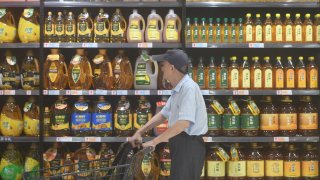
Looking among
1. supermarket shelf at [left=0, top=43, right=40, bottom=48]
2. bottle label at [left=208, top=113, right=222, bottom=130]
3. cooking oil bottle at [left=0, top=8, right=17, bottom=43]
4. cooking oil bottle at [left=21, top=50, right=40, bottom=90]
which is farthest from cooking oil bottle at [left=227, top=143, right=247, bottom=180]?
cooking oil bottle at [left=0, top=8, right=17, bottom=43]

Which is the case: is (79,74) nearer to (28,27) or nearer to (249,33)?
(28,27)

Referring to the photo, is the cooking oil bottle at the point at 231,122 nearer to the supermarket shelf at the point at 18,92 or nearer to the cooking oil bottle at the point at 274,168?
the cooking oil bottle at the point at 274,168

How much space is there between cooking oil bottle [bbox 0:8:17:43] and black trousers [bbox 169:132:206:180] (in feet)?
7.72

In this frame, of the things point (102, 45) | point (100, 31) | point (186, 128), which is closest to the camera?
point (186, 128)

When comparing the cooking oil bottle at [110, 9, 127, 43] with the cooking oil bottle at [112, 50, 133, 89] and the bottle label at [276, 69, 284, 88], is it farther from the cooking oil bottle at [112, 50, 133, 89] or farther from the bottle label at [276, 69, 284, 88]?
the bottle label at [276, 69, 284, 88]

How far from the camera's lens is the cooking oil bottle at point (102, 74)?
16.3 ft

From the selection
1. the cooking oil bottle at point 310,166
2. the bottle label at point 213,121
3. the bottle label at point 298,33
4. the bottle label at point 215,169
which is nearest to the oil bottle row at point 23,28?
the bottle label at point 213,121

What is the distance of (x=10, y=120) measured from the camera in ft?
16.3

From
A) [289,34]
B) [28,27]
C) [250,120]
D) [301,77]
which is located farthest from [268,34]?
[28,27]

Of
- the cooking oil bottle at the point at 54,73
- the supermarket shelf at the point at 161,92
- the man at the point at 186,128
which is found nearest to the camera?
the man at the point at 186,128

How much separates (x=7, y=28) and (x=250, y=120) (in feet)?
8.64

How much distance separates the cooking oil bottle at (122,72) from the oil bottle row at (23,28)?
2.76ft

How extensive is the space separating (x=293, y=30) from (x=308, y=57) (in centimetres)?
49

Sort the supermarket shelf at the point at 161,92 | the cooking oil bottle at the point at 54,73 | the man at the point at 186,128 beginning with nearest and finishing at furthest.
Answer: the man at the point at 186,128
the supermarket shelf at the point at 161,92
the cooking oil bottle at the point at 54,73
